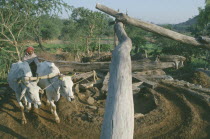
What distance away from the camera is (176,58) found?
682 centimetres

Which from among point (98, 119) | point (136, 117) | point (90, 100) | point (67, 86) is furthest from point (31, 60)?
point (136, 117)

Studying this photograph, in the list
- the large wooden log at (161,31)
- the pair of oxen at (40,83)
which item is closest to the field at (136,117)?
the pair of oxen at (40,83)

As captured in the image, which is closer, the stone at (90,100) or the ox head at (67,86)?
the ox head at (67,86)

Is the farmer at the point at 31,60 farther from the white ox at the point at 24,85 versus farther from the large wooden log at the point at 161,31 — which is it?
the large wooden log at the point at 161,31

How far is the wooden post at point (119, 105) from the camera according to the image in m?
1.31

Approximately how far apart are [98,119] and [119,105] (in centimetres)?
587

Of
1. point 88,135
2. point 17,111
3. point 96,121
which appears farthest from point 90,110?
point 17,111

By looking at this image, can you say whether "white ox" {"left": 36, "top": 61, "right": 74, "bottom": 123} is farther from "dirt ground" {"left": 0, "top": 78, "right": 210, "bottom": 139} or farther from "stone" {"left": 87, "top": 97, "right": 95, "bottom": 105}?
"stone" {"left": 87, "top": 97, "right": 95, "bottom": 105}

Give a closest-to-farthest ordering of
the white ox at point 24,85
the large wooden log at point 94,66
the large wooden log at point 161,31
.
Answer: the large wooden log at point 161,31 < the white ox at point 24,85 < the large wooden log at point 94,66

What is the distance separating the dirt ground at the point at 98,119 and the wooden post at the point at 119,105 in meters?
5.00

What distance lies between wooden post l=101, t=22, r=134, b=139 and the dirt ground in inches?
197

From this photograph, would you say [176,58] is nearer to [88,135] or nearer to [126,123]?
[88,135]

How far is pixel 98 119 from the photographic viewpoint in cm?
705

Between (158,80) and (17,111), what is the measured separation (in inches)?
286
